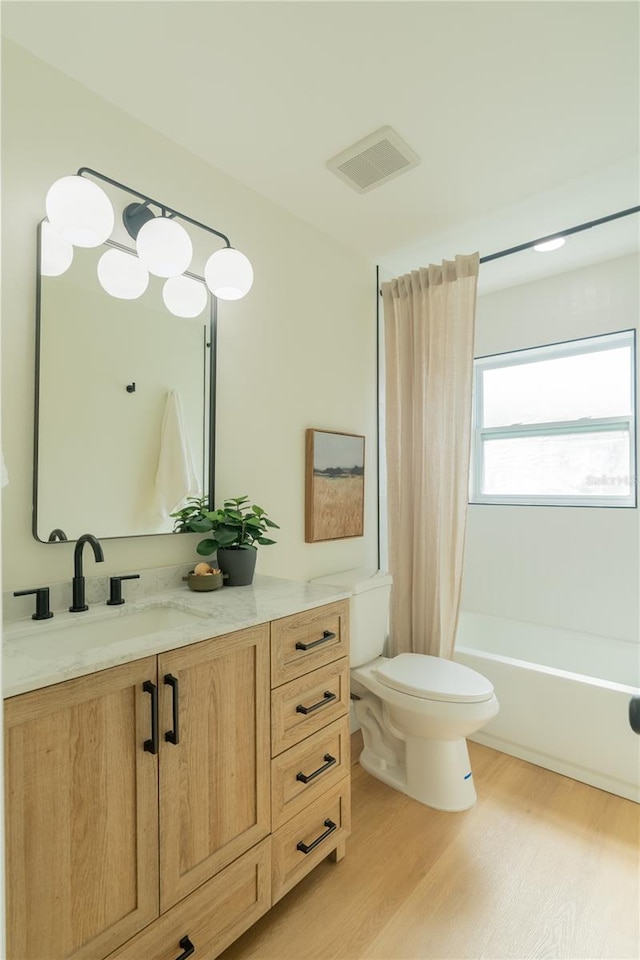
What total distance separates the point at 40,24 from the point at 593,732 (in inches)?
123

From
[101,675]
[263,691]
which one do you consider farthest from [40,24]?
[263,691]

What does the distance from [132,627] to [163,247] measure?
1.20m

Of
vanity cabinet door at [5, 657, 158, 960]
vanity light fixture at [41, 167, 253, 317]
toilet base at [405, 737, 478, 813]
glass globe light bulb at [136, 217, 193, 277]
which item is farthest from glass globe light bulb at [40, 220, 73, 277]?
toilet base at [405, 737, 478, 813]

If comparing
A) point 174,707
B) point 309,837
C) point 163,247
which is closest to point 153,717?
point 174,707

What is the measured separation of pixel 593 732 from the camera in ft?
6.98

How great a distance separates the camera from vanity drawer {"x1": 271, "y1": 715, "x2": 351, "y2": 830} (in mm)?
1476

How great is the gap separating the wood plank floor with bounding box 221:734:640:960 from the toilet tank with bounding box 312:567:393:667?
1.89ft

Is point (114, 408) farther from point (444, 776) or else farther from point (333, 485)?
point (444, 776)

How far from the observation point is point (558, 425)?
308cm

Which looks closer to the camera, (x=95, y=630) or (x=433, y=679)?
(x=95, y=630)

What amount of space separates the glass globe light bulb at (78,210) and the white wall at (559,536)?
252 cm

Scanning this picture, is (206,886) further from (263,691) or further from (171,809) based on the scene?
(263,691)

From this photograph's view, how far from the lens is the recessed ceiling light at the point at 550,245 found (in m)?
2.35

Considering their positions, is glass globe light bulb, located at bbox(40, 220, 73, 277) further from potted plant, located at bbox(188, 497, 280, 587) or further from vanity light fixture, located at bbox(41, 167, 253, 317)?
potted plant, located at bbox(188, 497, 280, 587)
